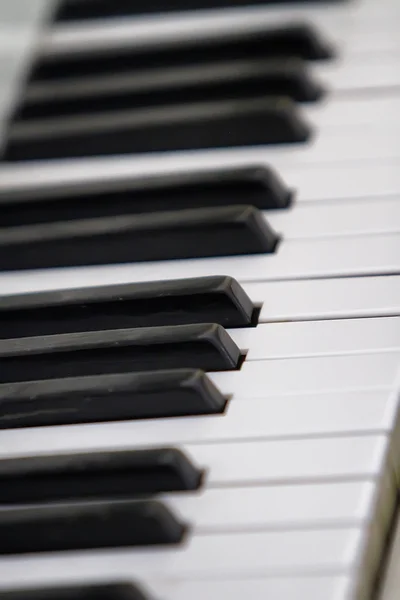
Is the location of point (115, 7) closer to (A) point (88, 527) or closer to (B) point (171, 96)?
(B) point (171, 96)

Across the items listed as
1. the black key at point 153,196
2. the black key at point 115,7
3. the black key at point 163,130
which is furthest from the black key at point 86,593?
the black key at point 115,7

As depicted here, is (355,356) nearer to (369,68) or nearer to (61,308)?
(61,308)

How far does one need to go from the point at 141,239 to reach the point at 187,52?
0.37m

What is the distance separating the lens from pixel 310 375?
759 millimetres

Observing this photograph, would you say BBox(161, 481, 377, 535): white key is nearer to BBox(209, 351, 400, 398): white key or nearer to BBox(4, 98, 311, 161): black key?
BBox(209, 351, 400, 398): white key

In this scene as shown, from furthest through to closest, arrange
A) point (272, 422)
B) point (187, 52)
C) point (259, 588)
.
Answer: point (187, 52) → point (272, 422) → point (259, 588)

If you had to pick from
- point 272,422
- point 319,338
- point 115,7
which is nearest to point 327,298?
point 319,338

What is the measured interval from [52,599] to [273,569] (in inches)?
5.2

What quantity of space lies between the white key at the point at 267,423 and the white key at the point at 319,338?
0.05 meters

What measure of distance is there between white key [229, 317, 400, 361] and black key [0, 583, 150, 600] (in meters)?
0.24

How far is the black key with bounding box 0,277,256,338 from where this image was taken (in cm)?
84

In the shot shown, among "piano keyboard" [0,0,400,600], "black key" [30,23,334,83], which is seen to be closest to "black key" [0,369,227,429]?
"piano keyboard" [0,0,400,600]

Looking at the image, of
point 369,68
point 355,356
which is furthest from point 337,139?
point 355,356

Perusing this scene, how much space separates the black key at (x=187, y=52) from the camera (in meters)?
1.21
